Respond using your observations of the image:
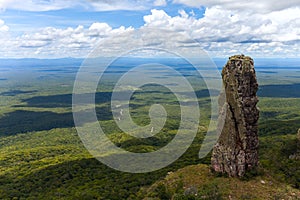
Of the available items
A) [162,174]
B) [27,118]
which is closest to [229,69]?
[162,174]

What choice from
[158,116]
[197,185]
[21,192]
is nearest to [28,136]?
[158,116]

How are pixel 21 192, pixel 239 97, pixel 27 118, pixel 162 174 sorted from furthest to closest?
pixel 27 118, pixel 21 192, pixel 162 174, pixel 239 97

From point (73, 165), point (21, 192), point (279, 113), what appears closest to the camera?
point (21, 192)

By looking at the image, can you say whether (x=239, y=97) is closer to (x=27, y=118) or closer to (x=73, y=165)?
(x=73, y=165)

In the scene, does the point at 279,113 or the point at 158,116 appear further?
the point at 158,116

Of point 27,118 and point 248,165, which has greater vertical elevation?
point 248,165

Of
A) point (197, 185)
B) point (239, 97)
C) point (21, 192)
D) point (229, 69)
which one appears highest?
point (229, 69)
